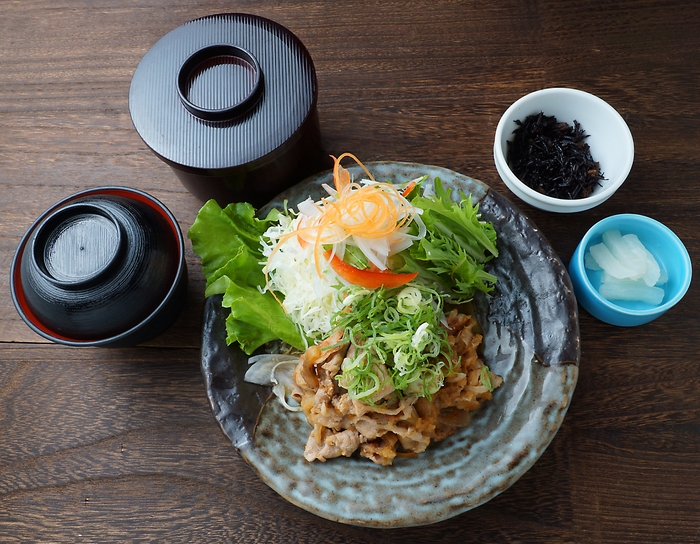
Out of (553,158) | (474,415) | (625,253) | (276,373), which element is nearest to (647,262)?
(625,253)

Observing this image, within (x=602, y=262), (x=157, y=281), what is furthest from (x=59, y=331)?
(x=602, y=262)

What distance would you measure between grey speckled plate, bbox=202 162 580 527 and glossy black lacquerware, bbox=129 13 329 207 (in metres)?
0.31

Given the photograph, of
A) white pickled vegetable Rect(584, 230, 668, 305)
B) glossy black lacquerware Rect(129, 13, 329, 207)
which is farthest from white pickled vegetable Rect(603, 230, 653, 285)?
glossy black lacquerware Rect(129, 13, 329, 207)

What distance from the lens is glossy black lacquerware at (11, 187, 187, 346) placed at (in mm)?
2000

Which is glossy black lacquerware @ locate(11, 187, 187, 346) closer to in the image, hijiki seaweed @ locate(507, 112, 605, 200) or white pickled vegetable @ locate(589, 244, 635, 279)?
hijiki seaweed @ locate(507, 112, 605, 200)

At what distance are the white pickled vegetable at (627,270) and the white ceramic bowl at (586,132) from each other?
0.66 feet

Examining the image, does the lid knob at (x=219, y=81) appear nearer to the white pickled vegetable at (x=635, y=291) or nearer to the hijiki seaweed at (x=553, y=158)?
the hijiki seaweed at (x=553, y=158)

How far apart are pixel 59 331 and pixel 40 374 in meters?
0.52

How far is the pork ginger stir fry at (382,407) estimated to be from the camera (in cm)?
205

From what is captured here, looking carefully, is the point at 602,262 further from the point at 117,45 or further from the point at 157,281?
the point at 117,45

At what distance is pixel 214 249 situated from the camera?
90.1 inches

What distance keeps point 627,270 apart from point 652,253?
0.70ft

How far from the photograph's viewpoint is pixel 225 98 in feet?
6.84

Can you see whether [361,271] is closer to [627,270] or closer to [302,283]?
[302,283]
